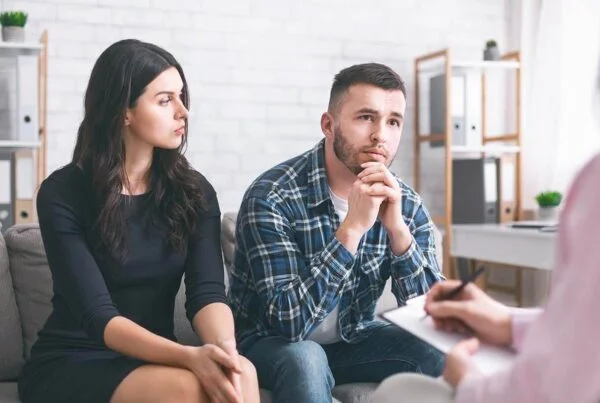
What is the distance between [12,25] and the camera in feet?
11.6

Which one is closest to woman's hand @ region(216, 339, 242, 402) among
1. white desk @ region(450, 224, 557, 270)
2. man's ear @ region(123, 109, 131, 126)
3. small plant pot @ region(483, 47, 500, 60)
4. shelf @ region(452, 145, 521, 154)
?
→ man's ear @ region(123, 109, 131, 126)

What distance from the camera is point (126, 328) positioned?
65.7 inches

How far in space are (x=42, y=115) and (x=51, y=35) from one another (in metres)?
0.39

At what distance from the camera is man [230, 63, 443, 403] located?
71.6 inches

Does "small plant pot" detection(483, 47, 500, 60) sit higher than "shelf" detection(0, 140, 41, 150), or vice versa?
"small plant pot" detection(483, 47, 500, 60)

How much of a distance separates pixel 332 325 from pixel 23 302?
28.9 inches

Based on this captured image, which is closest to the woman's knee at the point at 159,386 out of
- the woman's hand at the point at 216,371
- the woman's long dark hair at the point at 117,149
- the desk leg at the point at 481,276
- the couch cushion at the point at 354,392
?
the woman's hand at the point at 216,371

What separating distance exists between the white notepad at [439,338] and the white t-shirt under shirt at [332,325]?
0.90 m

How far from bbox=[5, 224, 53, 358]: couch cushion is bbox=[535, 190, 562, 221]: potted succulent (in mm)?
2559

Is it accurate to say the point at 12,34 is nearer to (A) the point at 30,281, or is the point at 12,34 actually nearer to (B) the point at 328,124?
(A) the point at 30,281

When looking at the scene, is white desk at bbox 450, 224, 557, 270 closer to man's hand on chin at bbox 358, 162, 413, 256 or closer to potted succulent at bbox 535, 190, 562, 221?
potted succulent at bbox 535, 190, 562, 221

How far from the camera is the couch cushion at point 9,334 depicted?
196 centimetres

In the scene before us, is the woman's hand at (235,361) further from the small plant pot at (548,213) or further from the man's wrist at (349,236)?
the small plant pot at (548,213)

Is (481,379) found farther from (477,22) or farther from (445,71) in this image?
(477,22)
